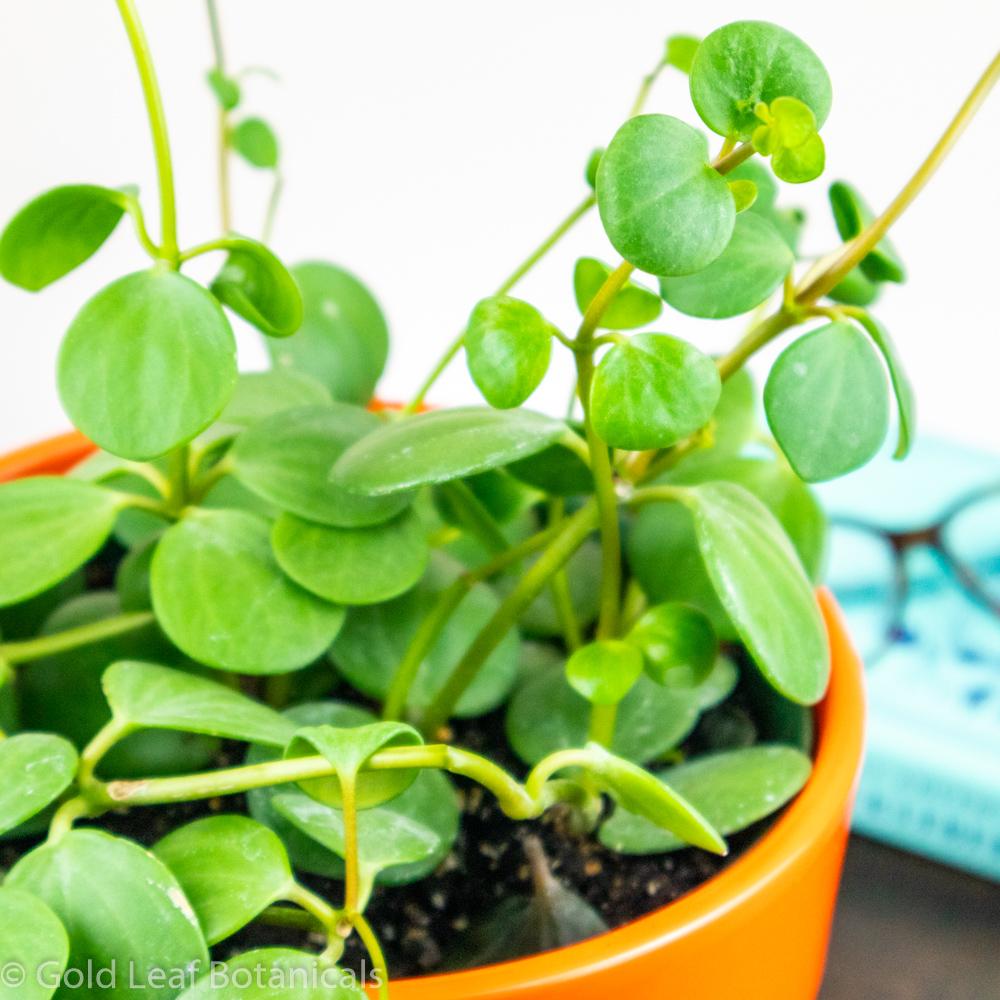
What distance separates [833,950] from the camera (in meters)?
0.56

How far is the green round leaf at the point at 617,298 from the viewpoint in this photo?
349 mm

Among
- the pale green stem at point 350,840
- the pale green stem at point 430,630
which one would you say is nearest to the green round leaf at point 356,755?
the pale green stem at point 350,840

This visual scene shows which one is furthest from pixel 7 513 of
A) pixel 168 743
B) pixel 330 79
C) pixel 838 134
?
pixel 838 134

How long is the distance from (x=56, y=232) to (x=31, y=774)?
0.48 ft

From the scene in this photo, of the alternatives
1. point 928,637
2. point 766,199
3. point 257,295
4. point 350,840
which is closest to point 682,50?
point 766,199

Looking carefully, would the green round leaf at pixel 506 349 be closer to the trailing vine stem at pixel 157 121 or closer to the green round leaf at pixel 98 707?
the trailing vine stem at pixel 157 121

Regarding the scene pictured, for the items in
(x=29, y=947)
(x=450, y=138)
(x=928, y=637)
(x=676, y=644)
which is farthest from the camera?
(x=450, y=138)

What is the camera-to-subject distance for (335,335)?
0.49 metres

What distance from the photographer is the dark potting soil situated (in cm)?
38

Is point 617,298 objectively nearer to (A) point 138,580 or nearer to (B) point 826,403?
(B) point 826,403

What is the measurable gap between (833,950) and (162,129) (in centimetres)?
46

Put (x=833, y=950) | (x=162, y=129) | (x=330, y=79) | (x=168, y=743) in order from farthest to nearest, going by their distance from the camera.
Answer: (x=330, y=79) → (x=833, y=950) → (x=168, y=743) → (x=162, y=129)

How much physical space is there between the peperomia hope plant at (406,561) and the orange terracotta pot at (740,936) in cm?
2

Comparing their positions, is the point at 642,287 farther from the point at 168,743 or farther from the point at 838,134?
the point at 838,134
